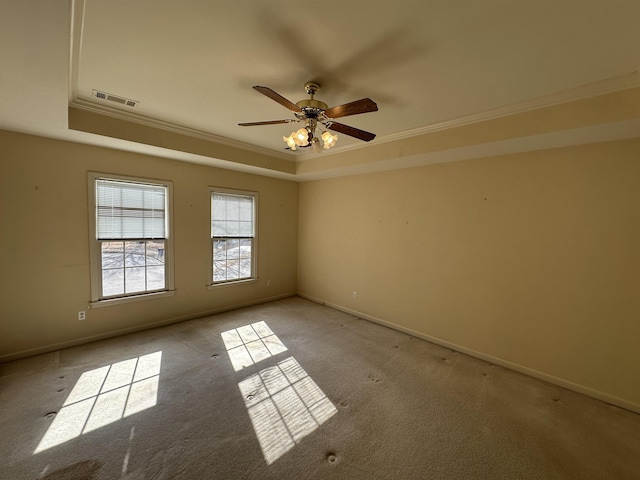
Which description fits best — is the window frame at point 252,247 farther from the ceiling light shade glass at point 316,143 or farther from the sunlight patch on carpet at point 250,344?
A: the ceiling light shade glass at point 316,143

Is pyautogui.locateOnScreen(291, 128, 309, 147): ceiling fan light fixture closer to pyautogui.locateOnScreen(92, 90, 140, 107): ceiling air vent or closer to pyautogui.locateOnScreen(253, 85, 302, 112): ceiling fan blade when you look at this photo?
pyautogui.locateOnScreen(253, 85, 302, 112): ceiling fan blade

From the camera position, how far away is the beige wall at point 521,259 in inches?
97.9

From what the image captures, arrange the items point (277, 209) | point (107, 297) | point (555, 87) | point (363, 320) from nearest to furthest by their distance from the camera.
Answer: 1. point (555, 87)
2. point (107, 297)
3. point (363, 320)
4. point (277, 209)

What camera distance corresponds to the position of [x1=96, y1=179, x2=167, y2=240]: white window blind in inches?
135

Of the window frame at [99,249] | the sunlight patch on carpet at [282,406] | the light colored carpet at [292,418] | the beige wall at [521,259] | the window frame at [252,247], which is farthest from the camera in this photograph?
the window frame at [252,247]

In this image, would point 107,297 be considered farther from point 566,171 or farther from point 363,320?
point 566,171

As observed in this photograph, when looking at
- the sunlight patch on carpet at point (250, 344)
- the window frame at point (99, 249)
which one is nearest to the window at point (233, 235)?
the window frame at point (99, 249)

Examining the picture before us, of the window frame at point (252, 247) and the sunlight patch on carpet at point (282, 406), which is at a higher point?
the window frame at point (252, 247)

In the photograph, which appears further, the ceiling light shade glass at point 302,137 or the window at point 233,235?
the window at point 233,235

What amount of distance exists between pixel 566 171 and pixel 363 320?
3231mm

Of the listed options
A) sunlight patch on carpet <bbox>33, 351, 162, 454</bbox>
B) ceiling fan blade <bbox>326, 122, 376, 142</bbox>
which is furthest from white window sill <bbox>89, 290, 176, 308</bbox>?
ceiling fan blade <bbox>326, 122, 376, 142</bbox>

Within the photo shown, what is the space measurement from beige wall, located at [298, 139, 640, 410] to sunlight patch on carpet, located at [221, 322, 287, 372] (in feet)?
5.63

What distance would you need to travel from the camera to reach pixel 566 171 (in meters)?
2.70

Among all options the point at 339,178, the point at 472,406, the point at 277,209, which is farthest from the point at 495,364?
the point at 277,209
